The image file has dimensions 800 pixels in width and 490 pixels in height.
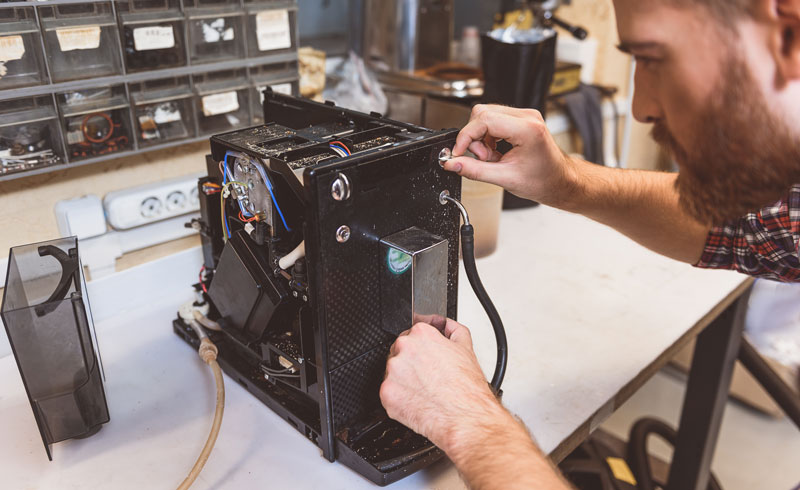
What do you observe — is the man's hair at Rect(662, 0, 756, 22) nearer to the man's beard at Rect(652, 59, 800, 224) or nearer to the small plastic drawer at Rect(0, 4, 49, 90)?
the man's beard at Rect(652, 59, 800, 224)

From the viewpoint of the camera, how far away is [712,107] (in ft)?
2.42

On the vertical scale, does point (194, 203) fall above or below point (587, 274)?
above

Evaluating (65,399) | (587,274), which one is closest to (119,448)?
(65,399)

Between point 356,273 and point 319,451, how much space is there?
10.4 inches

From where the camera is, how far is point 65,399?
86 cm

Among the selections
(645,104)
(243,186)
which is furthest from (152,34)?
(645,104)

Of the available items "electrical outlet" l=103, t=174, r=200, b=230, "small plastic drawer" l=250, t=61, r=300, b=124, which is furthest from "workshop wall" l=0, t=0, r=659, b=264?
"small plastic drawer" l=250, t=61, r=300, b=124

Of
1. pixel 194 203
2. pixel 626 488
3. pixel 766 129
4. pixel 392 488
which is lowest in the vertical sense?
pixel 626 488

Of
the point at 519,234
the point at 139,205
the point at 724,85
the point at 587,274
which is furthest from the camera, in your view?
the point at 519,234

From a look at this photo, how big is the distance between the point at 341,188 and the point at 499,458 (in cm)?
35

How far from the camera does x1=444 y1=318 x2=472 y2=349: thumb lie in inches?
33.6

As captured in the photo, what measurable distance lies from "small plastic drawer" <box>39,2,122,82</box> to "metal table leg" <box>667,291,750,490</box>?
1.34 meters

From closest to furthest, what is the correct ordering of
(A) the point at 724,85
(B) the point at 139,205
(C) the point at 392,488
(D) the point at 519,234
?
1. (A) the point at 724,85
2. (C) the point at 392,488
3. (B) the point at 139,205
4. (D) the point at 519,234

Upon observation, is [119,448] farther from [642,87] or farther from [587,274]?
[587,274]
